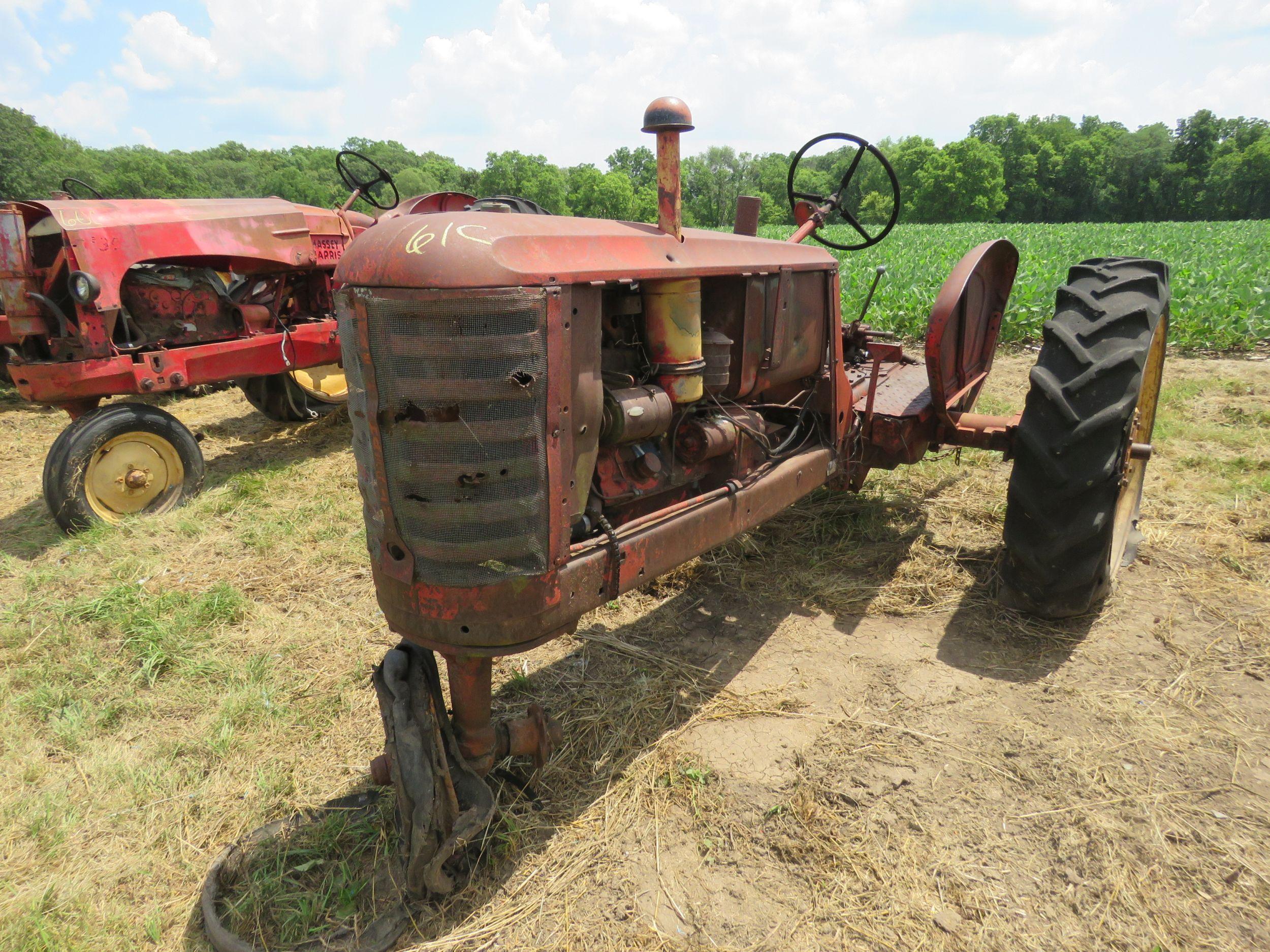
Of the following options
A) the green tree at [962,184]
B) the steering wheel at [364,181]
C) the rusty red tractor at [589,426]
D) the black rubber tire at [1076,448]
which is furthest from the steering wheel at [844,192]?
the green tree at [962,184]

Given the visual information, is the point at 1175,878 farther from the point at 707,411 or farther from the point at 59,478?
the point at 59,478

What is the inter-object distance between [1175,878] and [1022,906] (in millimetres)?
413

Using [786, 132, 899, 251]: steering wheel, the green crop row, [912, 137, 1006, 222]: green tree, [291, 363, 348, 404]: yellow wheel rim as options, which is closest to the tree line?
[912, 137, 1006, 222]: green tree

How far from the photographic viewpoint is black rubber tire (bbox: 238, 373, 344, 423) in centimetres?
610

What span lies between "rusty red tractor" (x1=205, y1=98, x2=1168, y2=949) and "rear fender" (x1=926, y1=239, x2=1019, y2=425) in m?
0.03

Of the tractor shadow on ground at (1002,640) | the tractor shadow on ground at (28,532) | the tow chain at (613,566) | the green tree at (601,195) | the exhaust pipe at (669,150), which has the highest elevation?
the green tree at (601,195)

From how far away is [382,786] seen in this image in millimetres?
2184

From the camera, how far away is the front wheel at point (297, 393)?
611cm

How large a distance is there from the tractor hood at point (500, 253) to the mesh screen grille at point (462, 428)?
5 cm

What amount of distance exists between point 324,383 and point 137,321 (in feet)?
5.65

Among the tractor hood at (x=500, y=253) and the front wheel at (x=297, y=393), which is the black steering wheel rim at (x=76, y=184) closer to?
the front wheel at (x=297, y=393)

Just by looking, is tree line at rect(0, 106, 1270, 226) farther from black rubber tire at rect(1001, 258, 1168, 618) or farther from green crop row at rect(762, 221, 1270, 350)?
black rubber tire at rect(1001, 258, 1168, 618)

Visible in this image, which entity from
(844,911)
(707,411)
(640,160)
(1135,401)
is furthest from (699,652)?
(640,160)

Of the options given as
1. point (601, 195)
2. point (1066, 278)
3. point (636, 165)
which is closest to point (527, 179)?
point (601, 195)
